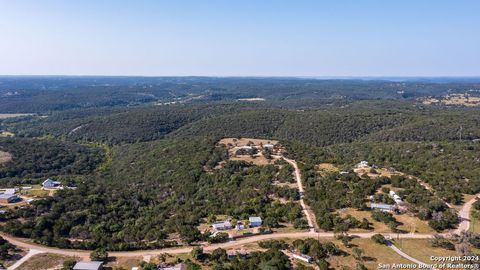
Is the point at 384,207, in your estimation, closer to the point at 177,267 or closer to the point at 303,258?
the point at 303,258

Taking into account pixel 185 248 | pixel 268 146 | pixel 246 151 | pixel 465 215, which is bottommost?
pixel 185 248

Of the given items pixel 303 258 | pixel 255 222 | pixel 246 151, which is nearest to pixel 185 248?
pixel 255 222

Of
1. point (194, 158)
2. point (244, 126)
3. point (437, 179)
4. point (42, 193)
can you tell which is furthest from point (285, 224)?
point (244, 126)

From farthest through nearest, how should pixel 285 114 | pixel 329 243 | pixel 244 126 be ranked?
pixel 285 114, pixel 244 126, pixel 329 243

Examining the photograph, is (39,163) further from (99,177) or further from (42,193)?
(42,193)

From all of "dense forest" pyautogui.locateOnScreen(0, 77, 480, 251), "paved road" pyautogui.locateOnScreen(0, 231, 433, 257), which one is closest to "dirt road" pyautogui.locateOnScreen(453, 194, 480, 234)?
"dense forest" pyautogui.locateOnScreen(0, 77, 480, 251)

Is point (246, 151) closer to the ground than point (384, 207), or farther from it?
farther from it

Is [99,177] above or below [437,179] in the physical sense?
below

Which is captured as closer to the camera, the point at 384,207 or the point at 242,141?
the point at 384,207

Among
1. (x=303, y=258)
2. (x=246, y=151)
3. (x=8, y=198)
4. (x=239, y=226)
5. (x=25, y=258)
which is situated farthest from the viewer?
(x=246, y=151)
